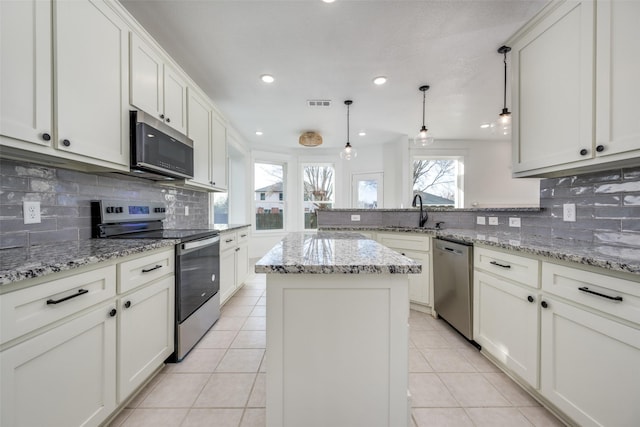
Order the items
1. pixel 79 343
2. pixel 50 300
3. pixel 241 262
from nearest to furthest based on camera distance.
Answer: pixel 50 300
pixel 79 343
pixel 241 262

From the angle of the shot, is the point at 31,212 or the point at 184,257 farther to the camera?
the point at 184,257

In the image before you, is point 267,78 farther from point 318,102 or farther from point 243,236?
point 243,236

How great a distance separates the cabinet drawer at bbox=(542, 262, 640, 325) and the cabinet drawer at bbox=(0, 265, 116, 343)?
224cm

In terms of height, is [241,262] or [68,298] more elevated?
[68,298]

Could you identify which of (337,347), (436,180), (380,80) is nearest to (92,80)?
(337,347)

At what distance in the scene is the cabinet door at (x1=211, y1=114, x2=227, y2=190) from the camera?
3023 mm

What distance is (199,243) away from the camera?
2.00 m

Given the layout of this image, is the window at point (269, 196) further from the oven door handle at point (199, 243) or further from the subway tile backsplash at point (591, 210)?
the subway tile backsplash at point (591, 210)

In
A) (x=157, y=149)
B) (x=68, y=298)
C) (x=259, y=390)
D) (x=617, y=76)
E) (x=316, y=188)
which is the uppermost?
(x=617, y=76)

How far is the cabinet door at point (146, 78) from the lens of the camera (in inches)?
67.2

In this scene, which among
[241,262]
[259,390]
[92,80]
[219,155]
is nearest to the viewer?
[92,80]

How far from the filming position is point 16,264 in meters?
0.92

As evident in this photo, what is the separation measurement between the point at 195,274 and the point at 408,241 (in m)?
2.11

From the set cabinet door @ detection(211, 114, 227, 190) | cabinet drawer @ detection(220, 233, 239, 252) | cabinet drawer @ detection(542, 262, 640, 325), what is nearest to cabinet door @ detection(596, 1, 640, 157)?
cabinet drawer @ detection(542, 262, 640, 325)
